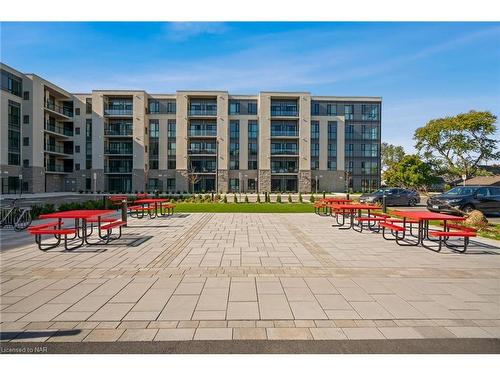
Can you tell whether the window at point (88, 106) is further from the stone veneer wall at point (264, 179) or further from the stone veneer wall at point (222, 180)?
the stone veneer wall at point (264, 179)

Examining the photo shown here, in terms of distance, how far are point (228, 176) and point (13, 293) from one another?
5031 cm

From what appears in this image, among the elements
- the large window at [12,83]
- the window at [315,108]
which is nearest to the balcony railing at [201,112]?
the window at [315,108]

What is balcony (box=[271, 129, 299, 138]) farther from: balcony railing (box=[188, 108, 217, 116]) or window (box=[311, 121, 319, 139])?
balcony railing (box=[188, 108, 217, 116])

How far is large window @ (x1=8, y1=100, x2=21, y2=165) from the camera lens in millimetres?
42062

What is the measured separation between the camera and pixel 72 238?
1025 centimetres

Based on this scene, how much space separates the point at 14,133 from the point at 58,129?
9.49m

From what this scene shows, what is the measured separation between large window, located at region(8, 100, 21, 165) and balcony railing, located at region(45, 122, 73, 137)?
16.8 ft

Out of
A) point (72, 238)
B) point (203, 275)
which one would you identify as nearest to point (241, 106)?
point (72, 238)

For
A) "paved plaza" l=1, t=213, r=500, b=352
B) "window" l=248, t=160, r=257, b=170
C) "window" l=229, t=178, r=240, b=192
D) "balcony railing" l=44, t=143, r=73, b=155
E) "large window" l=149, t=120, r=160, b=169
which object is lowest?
"paved plaza" l=1, t=213, r=500, b=352

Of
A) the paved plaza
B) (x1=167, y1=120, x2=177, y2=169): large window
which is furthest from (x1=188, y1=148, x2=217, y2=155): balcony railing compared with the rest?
the paved plaza

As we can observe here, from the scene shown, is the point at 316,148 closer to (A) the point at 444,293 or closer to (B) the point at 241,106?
(B) the point at 241,106

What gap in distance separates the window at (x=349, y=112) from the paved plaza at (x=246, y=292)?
5618 centimetres

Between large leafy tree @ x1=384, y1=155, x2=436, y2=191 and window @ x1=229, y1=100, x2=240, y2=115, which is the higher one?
window @ x1=229, y1=100, x2=240, y2=115

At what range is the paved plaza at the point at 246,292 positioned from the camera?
4012mm
